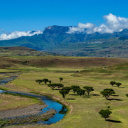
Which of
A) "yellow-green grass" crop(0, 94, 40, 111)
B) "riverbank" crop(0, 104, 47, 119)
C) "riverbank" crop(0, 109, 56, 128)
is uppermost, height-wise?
"yellow-green grass" crop(0, 94, 40, 111)

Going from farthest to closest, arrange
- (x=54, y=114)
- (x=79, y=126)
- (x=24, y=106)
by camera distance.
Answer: (x=24, y=106) < (x=54, y=114) < (x=79, y=126)

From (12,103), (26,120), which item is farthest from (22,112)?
(12,103)

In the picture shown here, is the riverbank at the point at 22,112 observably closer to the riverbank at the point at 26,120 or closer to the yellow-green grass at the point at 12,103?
the yellow-green grass at the point at 12,103

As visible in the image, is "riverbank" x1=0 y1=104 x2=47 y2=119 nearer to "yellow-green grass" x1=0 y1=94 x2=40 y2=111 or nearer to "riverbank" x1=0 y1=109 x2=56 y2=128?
"yellow-green grass" x1=0 y1=94 x2=40 y2=111

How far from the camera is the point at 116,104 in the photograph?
3644 inches

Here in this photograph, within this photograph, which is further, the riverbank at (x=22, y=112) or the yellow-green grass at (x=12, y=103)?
the yellow-green grass at (x=12, y=103)

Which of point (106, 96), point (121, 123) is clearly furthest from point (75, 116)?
point (106, 96)

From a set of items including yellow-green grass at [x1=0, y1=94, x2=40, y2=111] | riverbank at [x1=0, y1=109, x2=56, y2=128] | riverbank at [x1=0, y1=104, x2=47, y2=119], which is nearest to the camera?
riverbank at [x1=0, y1=109, x2=56, y2=128]

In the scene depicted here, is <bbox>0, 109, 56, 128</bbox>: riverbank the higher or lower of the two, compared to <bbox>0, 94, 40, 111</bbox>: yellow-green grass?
lower

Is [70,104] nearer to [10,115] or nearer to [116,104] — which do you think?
[116,104]

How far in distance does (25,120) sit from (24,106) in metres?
20.1

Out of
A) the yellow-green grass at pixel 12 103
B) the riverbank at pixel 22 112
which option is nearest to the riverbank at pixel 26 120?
the riverbank at pixel 22 112

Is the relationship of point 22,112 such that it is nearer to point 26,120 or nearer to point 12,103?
point 26,120

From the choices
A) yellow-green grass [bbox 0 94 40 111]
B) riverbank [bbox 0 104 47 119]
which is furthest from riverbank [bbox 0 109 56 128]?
yellow-green grass [bbox 0 94 40 111]
